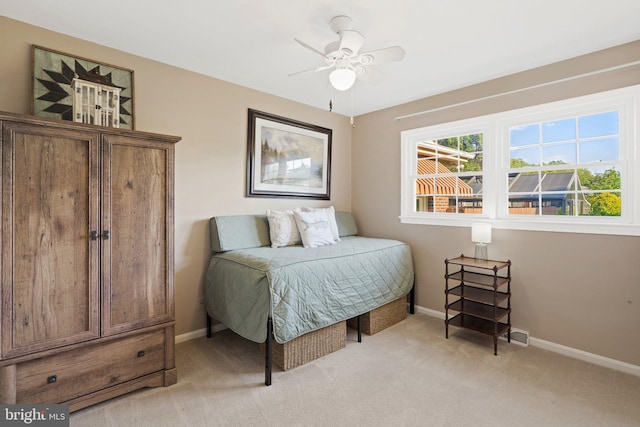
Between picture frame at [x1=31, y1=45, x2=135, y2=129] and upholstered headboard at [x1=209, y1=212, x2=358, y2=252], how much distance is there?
1088 mm

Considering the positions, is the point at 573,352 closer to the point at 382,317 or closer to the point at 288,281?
the point at 382,317

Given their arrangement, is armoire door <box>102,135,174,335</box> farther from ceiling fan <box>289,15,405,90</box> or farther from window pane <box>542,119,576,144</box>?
window pane <box>542,119,576,144</box>

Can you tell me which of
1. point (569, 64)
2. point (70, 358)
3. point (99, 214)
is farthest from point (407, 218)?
point (70, 358)

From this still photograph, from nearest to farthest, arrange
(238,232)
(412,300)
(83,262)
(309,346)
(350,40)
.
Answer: (83,262)
(350,40)
(309,346)
(238,232)
(412,300)

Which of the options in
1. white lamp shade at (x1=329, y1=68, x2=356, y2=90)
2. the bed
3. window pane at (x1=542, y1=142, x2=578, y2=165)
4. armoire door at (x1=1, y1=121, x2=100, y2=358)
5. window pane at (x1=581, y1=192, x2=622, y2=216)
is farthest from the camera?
window pane at (x1=542, y1=142, x2=578, y2=165)

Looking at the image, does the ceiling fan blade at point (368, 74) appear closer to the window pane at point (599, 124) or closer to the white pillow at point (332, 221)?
the white pillow at point (332, 221)

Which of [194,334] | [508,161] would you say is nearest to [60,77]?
[194,334]

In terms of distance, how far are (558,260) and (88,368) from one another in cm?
350

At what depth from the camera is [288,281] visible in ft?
7.23

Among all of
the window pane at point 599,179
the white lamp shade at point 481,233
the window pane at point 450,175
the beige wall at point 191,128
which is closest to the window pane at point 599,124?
the window pane at point 599,179

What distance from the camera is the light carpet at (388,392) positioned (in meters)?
1.78

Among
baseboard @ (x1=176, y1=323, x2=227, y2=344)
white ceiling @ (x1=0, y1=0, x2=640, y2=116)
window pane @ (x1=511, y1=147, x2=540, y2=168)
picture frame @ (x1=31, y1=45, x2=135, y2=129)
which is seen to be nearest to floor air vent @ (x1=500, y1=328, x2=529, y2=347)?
window pane @ (x1=511, y1=147, x2=540, y2=168)

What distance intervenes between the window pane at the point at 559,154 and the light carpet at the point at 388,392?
5.34 ft

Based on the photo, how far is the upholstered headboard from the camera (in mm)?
2822
